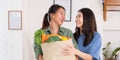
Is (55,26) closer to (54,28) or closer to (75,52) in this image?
(54,28)

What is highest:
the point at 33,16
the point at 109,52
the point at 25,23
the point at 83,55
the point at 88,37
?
the point at 33,16

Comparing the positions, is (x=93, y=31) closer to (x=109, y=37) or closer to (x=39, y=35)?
(x=39, y=35)

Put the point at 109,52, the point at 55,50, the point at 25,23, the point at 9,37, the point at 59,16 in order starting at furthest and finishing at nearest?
the point at 109,52 → the point at 25,23 → the point at 9,37 → the point at 59,16 → the point at 55,50

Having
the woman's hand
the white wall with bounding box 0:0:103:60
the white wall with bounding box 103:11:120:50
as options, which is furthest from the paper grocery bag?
the white wall with bounding box 103:11:120:50

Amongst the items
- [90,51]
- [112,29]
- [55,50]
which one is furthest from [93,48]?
[112,29]

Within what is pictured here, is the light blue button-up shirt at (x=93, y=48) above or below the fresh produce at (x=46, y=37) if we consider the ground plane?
below

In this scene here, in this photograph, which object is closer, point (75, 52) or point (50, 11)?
point (75, 52)

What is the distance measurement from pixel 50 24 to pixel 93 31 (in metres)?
0.34

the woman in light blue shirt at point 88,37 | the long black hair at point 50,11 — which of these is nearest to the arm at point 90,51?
the woman in light blue shirt at point 88,37

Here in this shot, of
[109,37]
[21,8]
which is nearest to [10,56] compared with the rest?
[21,8]

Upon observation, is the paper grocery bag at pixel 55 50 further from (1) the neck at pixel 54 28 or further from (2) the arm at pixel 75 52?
(1) the neck at pixel 54 28

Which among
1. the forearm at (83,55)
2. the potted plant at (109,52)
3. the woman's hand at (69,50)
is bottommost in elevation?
the potted plant at (109,52)

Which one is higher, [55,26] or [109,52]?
[55,26]

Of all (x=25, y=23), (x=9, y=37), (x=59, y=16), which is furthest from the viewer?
(x=25, y=23)
